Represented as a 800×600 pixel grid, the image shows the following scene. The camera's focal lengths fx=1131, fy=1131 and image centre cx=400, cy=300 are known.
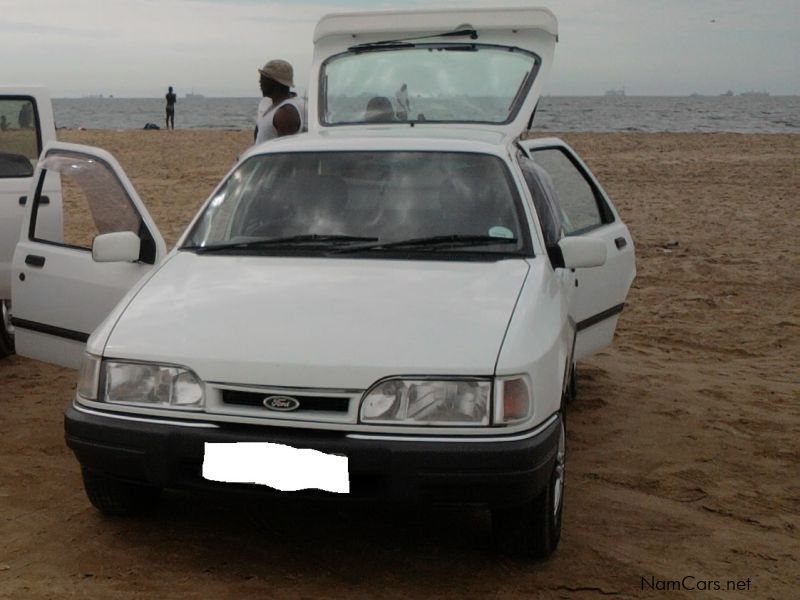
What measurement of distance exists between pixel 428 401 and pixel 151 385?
3.14 feet

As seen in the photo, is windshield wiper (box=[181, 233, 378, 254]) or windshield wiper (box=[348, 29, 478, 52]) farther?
windshield wiper (box=[348, 29, 478, 52])

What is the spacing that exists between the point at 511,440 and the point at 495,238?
1.19 m

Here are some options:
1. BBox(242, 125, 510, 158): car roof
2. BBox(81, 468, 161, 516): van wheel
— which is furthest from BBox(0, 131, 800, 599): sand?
BBox(242, 125, 510, 158): car roof

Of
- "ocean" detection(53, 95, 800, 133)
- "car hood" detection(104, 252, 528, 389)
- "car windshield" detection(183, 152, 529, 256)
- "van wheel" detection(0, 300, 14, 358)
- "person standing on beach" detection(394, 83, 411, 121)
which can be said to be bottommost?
"ocean" detection(53, 95, 800, 133)

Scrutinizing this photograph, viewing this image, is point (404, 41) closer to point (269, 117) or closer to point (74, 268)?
→ point (269, 117)

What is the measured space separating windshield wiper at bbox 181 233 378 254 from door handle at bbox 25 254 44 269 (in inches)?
49.7

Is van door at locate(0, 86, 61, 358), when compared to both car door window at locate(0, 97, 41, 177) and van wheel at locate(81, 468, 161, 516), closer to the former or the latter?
car door window at locate(0, 97, 41, 177)

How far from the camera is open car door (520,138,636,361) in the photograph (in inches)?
225

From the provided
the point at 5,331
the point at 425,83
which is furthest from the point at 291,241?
the point at 5,331

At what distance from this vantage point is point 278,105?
790 cm

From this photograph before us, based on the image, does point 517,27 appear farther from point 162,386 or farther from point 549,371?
point 162,386

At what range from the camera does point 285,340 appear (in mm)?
3793

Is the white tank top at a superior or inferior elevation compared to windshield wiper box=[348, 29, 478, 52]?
inferior

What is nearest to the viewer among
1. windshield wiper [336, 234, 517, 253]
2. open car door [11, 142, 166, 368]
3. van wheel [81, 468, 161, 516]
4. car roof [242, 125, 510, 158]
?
van wheel [81, 468, 161, 516]
